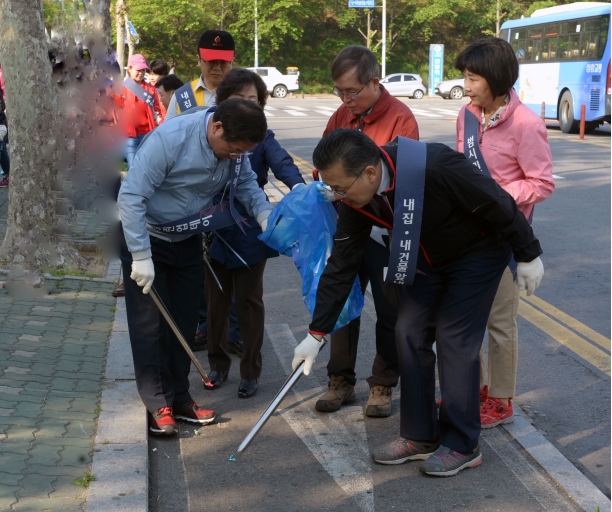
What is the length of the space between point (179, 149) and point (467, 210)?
4.25 ft

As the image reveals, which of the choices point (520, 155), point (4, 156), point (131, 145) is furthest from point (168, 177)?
point (4, 156)

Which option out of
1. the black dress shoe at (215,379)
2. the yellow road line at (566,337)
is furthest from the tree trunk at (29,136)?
the yellow road line at (566,337)

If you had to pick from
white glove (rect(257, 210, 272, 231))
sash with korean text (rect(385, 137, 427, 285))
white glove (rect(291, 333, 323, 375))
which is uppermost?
sash with korean text (rect(385, 137, 427, 285))

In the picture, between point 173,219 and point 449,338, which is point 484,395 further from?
point 173,219

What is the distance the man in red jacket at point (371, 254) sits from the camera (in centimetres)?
412

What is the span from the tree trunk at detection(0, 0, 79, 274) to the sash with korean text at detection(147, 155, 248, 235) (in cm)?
343

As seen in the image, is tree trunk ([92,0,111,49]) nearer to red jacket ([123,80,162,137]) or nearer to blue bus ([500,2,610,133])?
red jacket ([123,80,162,137])

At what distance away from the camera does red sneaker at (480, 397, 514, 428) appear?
4180 millimetres

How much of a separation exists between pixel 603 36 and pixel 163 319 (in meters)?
18.1

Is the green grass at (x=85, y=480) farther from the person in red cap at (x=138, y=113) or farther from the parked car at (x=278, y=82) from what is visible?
the parked car at (x=278, y=82)

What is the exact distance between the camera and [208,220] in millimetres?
3979

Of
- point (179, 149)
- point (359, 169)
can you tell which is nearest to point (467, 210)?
point (359, 169)

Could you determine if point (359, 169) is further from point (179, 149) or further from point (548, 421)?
point (548, 421)

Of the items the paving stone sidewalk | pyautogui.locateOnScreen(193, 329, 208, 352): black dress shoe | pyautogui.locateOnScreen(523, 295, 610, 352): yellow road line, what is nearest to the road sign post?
pyautogui.locateOnScreen(523, 295, 610, 352): yellow road line
